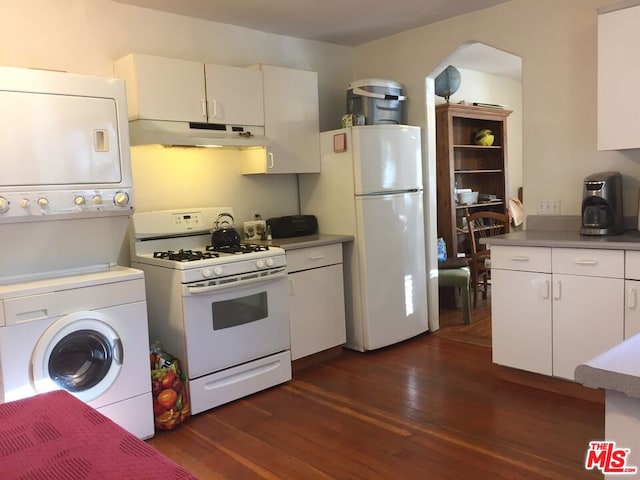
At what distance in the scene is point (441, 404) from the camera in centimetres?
308

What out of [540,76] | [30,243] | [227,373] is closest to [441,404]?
[227,373]

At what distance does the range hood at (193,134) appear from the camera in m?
3.17

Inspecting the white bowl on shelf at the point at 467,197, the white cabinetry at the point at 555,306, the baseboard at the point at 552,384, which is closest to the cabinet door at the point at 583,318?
the white cabinetry at the point at 555,306

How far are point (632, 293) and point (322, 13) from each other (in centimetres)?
257

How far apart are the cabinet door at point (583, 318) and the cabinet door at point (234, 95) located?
7.07ft

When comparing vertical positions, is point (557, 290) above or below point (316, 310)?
above

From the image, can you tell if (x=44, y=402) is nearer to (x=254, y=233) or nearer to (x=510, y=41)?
(x=254, y=233)

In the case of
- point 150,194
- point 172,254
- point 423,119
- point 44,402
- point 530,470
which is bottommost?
point 530,470

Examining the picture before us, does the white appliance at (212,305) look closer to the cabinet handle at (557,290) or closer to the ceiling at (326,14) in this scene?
the ceiling at (326,14)

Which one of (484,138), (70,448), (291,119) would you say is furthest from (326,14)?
(70,448)

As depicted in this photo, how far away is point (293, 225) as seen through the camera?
161 inches

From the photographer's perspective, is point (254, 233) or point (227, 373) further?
point (254, 233)

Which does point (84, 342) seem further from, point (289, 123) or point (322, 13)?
point (322, 13)

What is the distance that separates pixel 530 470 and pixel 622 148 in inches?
69.5
